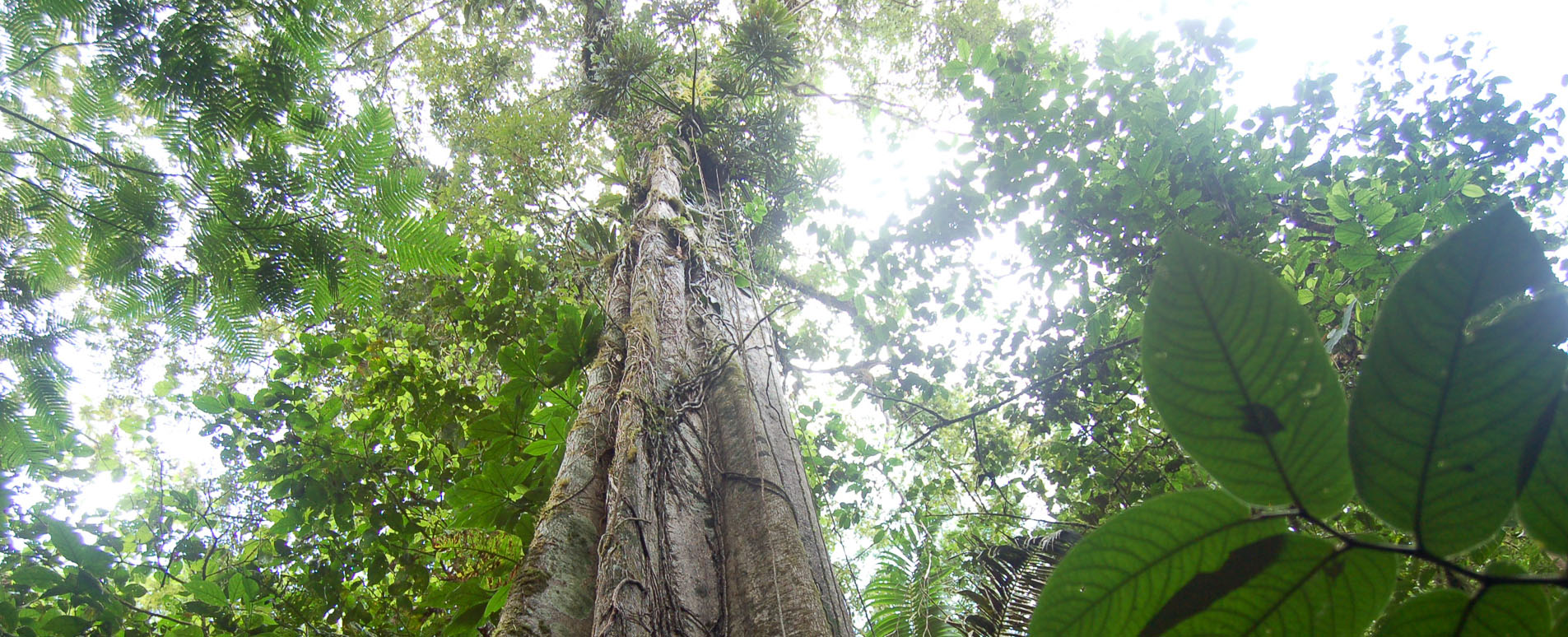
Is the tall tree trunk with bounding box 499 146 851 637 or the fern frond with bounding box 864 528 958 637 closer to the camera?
the tall tree trunk with bounding box 499 146 851 637

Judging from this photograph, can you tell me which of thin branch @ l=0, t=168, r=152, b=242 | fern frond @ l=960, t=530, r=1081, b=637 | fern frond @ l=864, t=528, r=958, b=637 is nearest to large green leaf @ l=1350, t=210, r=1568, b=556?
fern frond @ l=960, t=530, r=1081, b=637

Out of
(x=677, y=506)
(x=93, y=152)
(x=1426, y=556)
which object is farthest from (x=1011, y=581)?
(x=93, y=152)

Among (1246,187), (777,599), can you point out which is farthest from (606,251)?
(1246,187)

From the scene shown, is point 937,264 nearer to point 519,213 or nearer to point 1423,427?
point 1423,427

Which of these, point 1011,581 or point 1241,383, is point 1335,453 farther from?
point 1011,581

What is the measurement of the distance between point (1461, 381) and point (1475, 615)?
0.48 ft

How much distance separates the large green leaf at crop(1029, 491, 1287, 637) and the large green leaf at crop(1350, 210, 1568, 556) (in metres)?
0.07

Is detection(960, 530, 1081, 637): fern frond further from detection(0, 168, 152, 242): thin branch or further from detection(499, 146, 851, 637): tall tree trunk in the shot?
detection(0, 168, 152, 242): thin branch

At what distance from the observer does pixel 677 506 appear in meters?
1.71

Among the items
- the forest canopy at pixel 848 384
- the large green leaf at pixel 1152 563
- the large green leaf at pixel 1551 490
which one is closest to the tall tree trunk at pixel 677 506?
the forest canopy at pixel 848 384

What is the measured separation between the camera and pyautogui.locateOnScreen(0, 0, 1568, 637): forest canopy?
13.1 inches

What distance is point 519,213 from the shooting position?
386 cm

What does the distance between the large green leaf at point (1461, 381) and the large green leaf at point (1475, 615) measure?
52 mm

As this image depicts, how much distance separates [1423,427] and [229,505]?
20.1 feet
